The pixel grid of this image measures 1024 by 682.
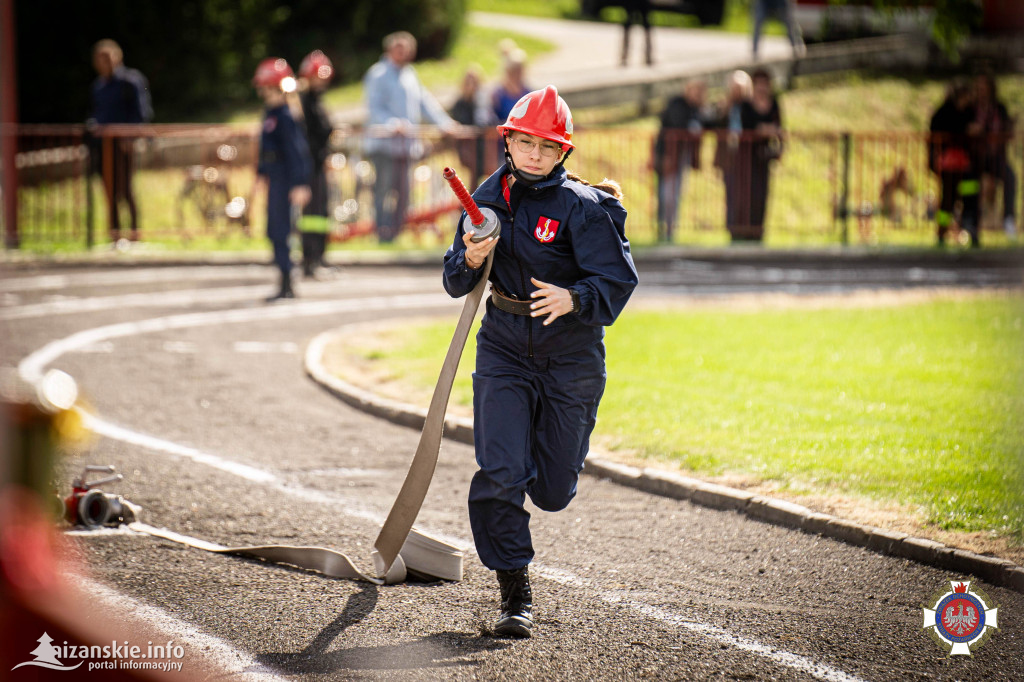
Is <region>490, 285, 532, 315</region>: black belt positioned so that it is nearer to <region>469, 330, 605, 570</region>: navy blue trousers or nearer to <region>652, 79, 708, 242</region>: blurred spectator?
<region>469, 330, 605, 570</region>: navy blue trousers

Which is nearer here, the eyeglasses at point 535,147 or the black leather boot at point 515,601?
the black leather boot at point 515,601

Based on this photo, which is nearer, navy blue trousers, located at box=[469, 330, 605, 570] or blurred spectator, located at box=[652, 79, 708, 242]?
navy blue trousers, located at box=[469, 330, 605, 570]

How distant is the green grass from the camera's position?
6.55 m

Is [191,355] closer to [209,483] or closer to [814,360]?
[209,483]

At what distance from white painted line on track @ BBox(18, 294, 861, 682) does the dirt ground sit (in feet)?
4.35

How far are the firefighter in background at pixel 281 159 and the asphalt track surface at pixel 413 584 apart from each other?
3.12m

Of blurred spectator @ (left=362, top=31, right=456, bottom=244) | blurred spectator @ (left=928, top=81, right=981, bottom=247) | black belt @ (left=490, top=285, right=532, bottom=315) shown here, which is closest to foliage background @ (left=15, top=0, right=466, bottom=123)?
blurred spectator @ (left=362, top=31, right=456, bottom=244)

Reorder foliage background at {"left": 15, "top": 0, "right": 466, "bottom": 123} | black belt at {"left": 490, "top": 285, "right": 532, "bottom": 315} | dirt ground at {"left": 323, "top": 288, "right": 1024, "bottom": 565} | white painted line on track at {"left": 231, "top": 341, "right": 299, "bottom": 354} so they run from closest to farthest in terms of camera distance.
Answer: black belt at {"left": 490, "top": 285, "right": 532, "bottom": 315}
dirt ground at {"left": 323, "top": 288, "right": 1024, "bottom": 565}
white painted line on track at {"left": 231, "top": 341, "right": 299, "bottom": 354}
foliage background at {"left": 15, "top": 0, "right": 466, "bottom": 123}

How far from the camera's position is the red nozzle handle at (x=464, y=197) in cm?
436

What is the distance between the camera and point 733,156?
720 inches

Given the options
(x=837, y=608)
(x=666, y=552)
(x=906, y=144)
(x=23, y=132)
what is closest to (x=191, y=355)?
(x=666, y=552)

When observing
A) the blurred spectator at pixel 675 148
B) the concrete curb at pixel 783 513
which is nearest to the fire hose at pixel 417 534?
the concrete curb at pixel 783 513

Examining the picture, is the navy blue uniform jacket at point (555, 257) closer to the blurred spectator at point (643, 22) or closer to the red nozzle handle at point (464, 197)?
the red nozzle handle at point (464, 197)

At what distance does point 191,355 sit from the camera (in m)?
10.3
